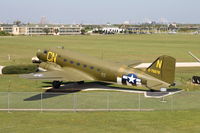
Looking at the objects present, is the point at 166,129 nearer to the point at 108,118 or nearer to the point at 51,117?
the point at 108,118

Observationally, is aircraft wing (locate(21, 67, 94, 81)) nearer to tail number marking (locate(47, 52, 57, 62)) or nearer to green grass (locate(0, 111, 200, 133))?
tail number marking (locate(47, 52, 57, 62))

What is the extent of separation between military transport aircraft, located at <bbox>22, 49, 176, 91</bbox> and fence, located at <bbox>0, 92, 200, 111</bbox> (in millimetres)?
1675

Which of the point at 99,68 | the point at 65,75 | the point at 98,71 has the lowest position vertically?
the point at 65,75

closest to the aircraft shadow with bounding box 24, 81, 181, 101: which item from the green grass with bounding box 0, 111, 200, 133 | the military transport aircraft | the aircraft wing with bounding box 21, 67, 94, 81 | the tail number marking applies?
the military transport aircraft

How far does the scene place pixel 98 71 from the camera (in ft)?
122

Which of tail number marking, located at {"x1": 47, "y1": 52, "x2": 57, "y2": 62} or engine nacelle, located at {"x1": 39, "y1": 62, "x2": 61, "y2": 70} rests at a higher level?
tail number marking, located at {"x1": 47, "y1": 52, "x2": 57, "y2": 62}

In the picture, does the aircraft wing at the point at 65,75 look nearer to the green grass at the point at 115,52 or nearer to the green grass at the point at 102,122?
the green grass at the point at 115,52

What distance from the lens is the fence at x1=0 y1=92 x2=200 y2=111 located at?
2958 centimetres

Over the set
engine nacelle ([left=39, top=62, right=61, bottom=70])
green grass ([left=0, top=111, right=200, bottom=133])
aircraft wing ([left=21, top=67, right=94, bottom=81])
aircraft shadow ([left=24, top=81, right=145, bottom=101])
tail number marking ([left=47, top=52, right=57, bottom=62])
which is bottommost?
green grass ([left=0, top=111, right=200, bottom=133])

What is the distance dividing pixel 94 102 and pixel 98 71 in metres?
6.08

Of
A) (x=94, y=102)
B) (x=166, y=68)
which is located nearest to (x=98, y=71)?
(x=94, y=102)

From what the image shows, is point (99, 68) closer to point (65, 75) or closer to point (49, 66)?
point (65, 75)

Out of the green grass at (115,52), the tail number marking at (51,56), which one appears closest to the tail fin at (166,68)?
the green grass at (115,52)

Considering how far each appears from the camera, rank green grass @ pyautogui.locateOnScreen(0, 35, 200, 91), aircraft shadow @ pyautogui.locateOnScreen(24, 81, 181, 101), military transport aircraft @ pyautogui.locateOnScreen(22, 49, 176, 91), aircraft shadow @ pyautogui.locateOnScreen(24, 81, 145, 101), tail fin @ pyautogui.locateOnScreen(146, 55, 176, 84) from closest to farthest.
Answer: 1. tail fin @ pyautogui.locateOnScreen(146, 55, 176, 84)
2. military transport aircraft @ pyautogui.locateOnScreen(22, 49, 176, 91)
3. aircraft shadow @ pyautogui.locateOnScreen(24, 81, 181, 101)
4. aircraft shadow @ pyautogui.locateOnScreen(24, 81, 145, 101)
5. green grass @ pyautogui.locateOnScreen(0, 35, 200, 91)
